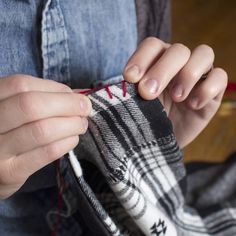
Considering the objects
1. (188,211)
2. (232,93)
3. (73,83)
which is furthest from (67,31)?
(232,93)

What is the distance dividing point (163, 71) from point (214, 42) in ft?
3.77

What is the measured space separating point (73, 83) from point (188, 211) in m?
0.24

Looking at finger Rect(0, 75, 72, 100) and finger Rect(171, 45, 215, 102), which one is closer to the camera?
finger Rect(0, 75, 72, 100)

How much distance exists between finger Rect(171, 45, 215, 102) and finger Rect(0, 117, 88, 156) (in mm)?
140

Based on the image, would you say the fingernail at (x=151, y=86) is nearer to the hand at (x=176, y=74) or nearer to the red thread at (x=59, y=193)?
the hand at (x=176, y=74)

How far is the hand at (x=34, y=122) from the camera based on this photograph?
367 mm

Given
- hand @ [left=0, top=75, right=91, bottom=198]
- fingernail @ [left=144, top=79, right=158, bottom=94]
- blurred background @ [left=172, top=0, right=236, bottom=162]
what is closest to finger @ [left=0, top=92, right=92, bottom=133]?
hand @ [left=0, top=75, right=91, bottom=198]

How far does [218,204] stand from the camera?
63 cm

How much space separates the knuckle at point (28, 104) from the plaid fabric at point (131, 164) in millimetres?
92

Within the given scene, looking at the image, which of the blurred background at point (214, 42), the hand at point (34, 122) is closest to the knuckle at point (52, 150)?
the hand at point (34, 122)

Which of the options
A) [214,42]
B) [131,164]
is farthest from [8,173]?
[214,42]

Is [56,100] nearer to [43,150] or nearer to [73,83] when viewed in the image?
[43,150]

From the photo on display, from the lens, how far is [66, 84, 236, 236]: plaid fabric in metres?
0.46

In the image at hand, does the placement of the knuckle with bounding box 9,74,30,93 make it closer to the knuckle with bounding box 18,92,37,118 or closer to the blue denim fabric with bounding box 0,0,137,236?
the knuckle with bounding box 18,92,37,118
